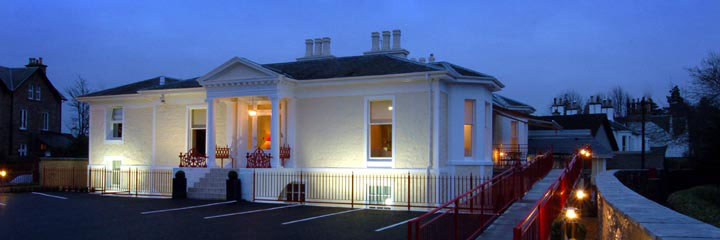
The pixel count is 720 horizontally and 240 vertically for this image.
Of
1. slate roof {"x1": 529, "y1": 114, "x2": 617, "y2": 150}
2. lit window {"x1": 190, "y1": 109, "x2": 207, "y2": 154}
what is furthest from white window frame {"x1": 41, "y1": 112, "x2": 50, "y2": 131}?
slate roof {"x1": 529, "y1": 114, "x2": 617, "y2": 150}

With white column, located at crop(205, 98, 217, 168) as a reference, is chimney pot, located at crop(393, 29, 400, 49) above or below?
above

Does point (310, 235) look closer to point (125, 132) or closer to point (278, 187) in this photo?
point (278, 187)

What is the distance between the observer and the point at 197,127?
984 inches

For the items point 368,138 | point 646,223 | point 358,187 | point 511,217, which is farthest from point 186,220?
point 646,223

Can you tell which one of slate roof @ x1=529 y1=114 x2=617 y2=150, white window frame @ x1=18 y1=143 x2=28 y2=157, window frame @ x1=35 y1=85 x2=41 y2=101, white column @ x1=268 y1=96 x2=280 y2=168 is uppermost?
window frame @ x1=35 y1=85 x2=41 y2=101

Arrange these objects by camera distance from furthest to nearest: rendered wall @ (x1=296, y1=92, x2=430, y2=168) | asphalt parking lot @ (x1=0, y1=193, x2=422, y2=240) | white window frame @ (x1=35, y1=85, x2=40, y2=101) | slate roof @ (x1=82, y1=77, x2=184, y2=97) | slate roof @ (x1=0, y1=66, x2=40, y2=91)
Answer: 1. white window frame @ (x1=35, y1=85, x2=40, y2=101)
2. slate roof @ (x1=0, y1=66, x2=40, y2=91)
3. slate roof @ (x1=82, y1=77, x2=184, y2=97)
4. rendered wall @ (x1=296, y1=92, x2=430, y2=168)
5. asphalt parking lot @ (x1=0, y1=193, x2=422, y2=240)

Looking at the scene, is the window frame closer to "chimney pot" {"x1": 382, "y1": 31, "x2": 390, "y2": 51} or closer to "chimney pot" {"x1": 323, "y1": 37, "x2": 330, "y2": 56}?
"chimney pot" {"x1": 323, "y1": 37, "x2": 330, "y2": 56}

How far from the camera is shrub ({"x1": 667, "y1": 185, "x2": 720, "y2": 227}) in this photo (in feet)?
83.0

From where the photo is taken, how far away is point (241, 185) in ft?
71.4

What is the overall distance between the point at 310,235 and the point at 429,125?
26.2ft

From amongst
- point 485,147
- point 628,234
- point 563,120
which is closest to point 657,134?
point 563,120

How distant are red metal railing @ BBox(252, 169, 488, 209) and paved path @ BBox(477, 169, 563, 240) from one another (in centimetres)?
267

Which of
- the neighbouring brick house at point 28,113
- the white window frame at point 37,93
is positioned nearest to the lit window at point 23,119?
the neighbouring brick house at point 28,113

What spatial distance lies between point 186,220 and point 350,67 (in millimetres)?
9283
